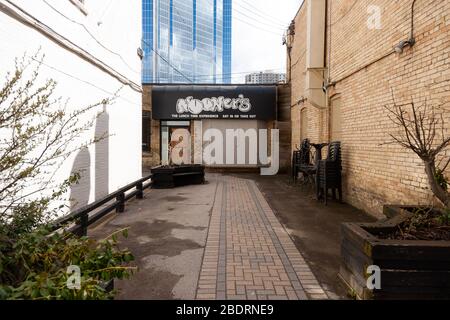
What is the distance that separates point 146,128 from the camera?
656 inches

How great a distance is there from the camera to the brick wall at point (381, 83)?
4.95m

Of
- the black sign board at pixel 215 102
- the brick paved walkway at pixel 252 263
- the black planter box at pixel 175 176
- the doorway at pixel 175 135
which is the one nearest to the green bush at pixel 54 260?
the brick paved walkway at pixel 252 263

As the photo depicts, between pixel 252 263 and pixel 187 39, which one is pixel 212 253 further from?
pixel 187 39

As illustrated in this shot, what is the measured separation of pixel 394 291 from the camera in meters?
2.85

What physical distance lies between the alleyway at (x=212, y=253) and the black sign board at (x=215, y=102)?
27.7 feet

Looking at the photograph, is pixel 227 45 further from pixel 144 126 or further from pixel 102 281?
pixel 102 281

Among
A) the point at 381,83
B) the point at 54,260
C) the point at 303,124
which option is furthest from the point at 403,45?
the point at 303,124

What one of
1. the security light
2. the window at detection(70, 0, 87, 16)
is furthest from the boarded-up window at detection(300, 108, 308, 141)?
the window at detection(70, 0, 87, 16)

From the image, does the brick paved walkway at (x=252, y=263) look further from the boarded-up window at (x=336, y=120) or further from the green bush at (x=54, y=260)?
the boarded-up window at (x=336, y=120)

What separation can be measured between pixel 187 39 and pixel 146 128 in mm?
18632

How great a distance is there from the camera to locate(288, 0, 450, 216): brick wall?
195 inches

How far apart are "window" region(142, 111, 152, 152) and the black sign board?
54 centimetres

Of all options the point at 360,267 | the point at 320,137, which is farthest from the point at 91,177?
the point at 320,137

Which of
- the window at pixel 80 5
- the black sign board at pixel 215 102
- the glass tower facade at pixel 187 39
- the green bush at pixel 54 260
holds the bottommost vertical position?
the green bush at pixel 54 260
